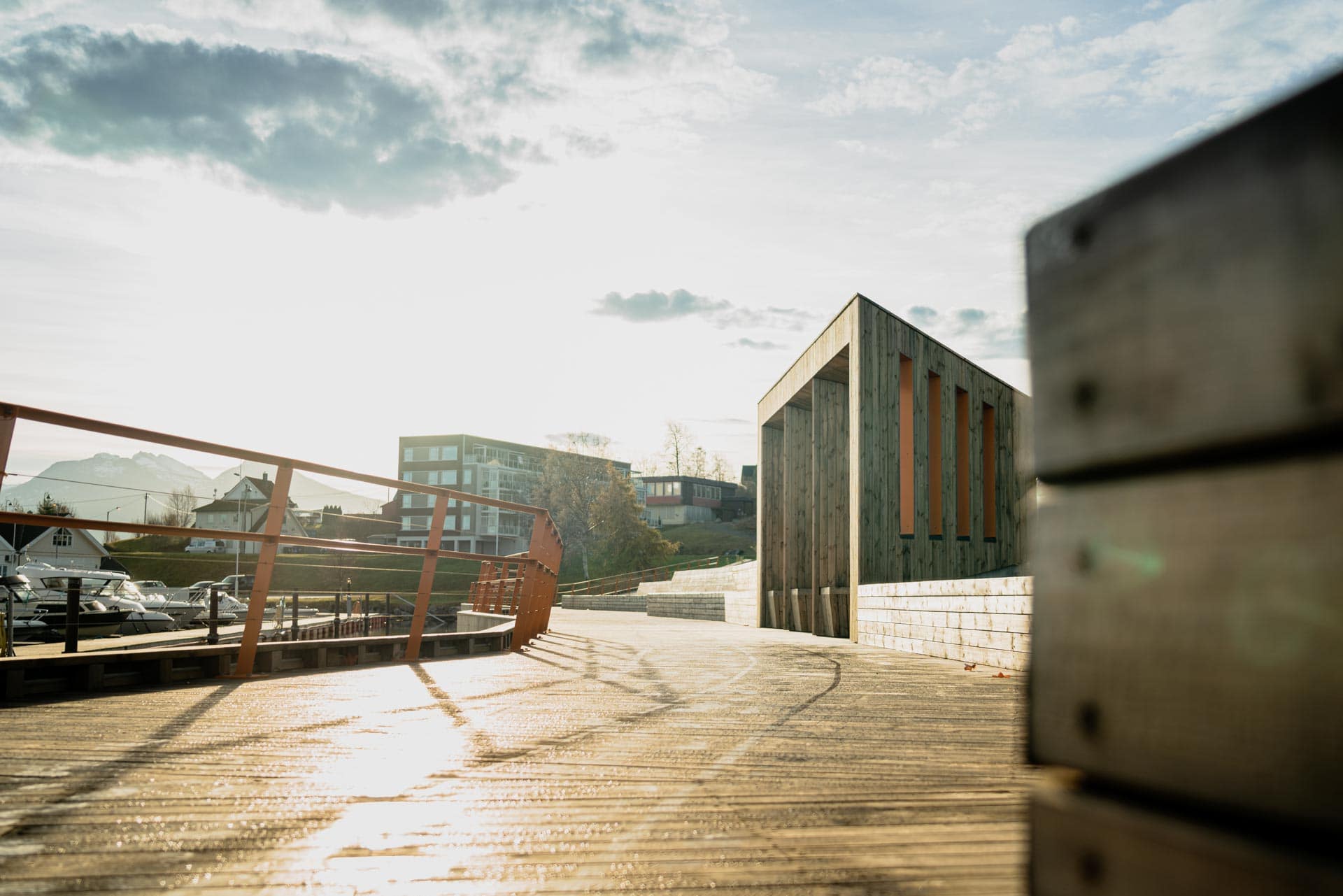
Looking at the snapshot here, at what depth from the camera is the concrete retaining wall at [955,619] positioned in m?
7.50

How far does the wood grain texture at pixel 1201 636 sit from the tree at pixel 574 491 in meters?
64.8

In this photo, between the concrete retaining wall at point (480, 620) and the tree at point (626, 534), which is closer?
the concrete retaining wall at point (480, 620)

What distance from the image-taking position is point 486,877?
1.75 metres

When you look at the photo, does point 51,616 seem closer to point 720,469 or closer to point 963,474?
point 963,474

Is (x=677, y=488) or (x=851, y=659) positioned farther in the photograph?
(x=677, y=488)

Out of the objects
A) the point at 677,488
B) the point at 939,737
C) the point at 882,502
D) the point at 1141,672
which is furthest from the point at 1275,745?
the point at 677,488

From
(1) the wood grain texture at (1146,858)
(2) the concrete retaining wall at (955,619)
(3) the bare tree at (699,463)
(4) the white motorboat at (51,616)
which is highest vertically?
(3) the bare tree at (699,463)

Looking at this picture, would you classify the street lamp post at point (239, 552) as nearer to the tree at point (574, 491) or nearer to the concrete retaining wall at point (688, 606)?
the concrete retaining wall at point (688, 606)

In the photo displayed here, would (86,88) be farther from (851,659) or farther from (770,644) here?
(851,659)

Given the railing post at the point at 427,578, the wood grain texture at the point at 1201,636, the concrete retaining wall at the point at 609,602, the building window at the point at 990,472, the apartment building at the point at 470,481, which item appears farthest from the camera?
the apartment building at the point at 470,481

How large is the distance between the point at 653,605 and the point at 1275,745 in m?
32.8

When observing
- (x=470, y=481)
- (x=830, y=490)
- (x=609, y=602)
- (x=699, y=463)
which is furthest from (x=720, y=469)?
(x=830, y=490)

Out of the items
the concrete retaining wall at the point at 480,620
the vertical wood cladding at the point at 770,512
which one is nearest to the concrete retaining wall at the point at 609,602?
the vertical wood cladding at the point at 770,512

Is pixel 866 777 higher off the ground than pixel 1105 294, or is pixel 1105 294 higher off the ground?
pixel 1105 294
